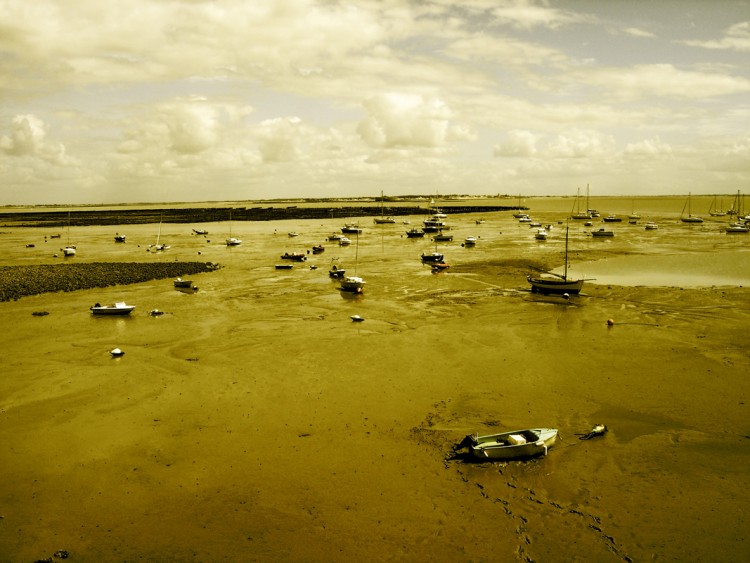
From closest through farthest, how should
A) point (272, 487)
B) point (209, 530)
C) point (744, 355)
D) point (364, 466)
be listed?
1. point (209, 530)
2. point (272, 487)
3. point (364, 466)
4. point (744, 355)

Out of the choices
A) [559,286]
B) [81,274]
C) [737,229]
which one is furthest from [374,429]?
[737,229]

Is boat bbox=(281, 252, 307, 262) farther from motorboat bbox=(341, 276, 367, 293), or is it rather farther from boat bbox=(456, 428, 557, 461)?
boat bbox=(456, 428, 557, 461)

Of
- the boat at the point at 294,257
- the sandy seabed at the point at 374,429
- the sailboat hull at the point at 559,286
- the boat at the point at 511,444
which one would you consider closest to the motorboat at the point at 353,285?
the sandy seabed at the point at 374,429

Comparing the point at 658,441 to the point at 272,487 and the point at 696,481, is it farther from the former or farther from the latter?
the point at 272,487

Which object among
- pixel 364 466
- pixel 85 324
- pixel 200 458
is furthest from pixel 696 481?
pixel 85 324

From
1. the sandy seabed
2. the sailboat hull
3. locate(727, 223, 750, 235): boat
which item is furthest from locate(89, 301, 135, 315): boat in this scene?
locate(727, 223, 750, 235): boat

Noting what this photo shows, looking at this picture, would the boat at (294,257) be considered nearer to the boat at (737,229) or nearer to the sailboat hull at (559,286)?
the sailboat hull at (559,286)
